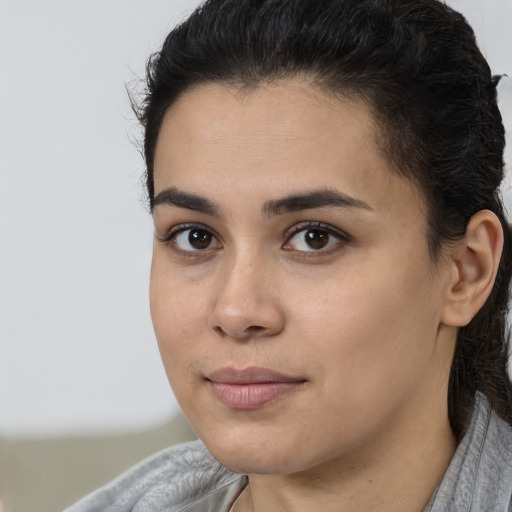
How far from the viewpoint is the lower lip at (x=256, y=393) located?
47.6 inches

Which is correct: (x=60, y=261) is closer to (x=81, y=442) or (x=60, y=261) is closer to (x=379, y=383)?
(x=81, y=442)

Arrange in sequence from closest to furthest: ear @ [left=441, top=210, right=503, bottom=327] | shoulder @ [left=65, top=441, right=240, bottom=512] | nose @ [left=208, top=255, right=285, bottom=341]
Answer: nose @ [left=208, top=255, right=285, bottom=341], ear @ [left=441, top=210, right=503, bottom=327], shoulder @ [left=65, top=441, right=240, bottom=512]

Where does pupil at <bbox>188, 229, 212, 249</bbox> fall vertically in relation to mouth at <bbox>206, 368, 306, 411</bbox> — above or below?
above

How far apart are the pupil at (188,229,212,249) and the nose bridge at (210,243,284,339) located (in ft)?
0.30

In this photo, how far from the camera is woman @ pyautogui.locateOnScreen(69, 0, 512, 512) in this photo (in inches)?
47.5

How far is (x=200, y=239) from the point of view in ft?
4.34

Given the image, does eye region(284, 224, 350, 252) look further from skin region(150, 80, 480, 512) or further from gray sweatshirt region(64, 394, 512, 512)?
gray sweatshirt region(64, 394, 512, 512)

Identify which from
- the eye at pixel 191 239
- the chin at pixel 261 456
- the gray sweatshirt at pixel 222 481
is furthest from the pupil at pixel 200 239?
the gray sweatshirt at pixel 222 481

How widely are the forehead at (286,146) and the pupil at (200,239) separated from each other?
0.08 m

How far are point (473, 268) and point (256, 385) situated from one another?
349 mm

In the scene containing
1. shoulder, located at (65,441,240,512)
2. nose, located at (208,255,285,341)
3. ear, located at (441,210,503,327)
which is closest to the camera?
nose, located at (208,255,285,341)

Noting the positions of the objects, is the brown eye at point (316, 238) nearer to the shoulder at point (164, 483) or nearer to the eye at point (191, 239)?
the eye at point (191, 239)

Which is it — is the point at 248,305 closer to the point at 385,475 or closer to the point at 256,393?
the point at 256,393

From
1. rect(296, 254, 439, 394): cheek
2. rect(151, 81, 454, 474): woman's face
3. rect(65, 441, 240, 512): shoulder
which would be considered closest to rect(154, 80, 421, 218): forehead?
rect(151, 81, 454, 474): woman's face
